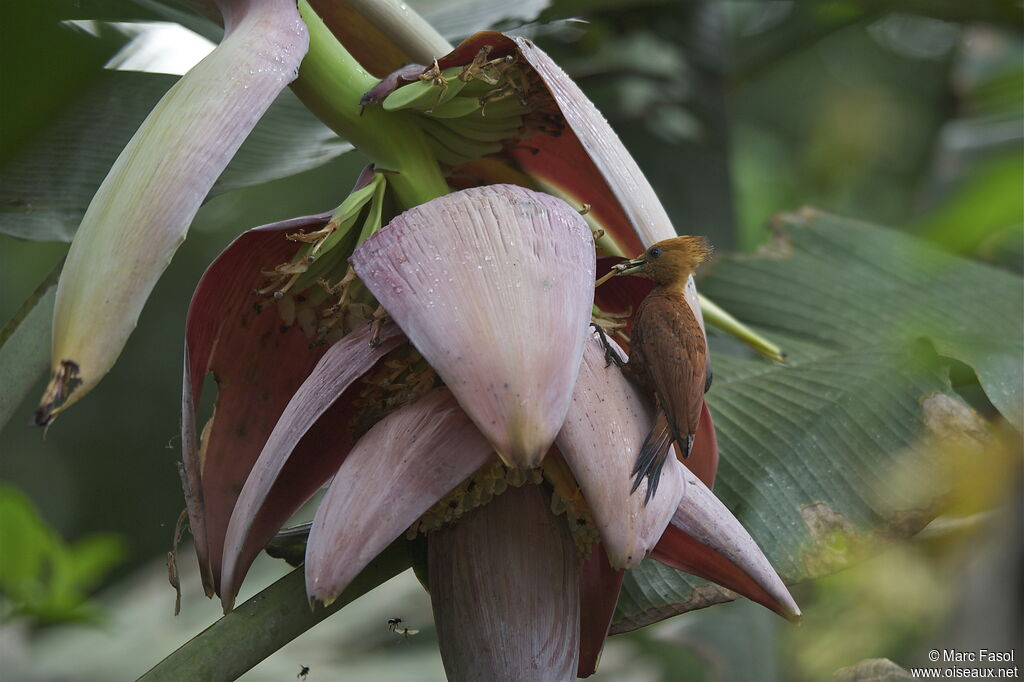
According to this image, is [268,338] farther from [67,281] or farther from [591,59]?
[591,59]

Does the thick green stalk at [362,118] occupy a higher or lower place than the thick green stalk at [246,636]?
higher

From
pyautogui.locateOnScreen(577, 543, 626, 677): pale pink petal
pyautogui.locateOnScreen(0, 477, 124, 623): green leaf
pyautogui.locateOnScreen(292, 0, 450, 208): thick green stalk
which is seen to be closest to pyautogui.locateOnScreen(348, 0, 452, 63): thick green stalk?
pyautogui.locateOnScreen(292, 0, 450, 208): thick green stalk

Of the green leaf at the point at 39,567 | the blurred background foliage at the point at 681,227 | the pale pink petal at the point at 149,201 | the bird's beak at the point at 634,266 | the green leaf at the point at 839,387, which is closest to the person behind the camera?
the pale pink petal at the point at 149,201

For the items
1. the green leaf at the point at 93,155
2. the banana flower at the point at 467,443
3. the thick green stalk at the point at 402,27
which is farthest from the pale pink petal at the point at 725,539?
the green leaf at the point at 93,155

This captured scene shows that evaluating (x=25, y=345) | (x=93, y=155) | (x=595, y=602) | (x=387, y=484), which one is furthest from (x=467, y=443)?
(x=93, y=155)

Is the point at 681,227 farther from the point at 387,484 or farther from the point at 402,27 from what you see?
the point at 387,484

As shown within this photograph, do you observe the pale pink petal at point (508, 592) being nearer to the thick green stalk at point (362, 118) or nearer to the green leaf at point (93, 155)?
the thick green stalk at point (362, 118)
